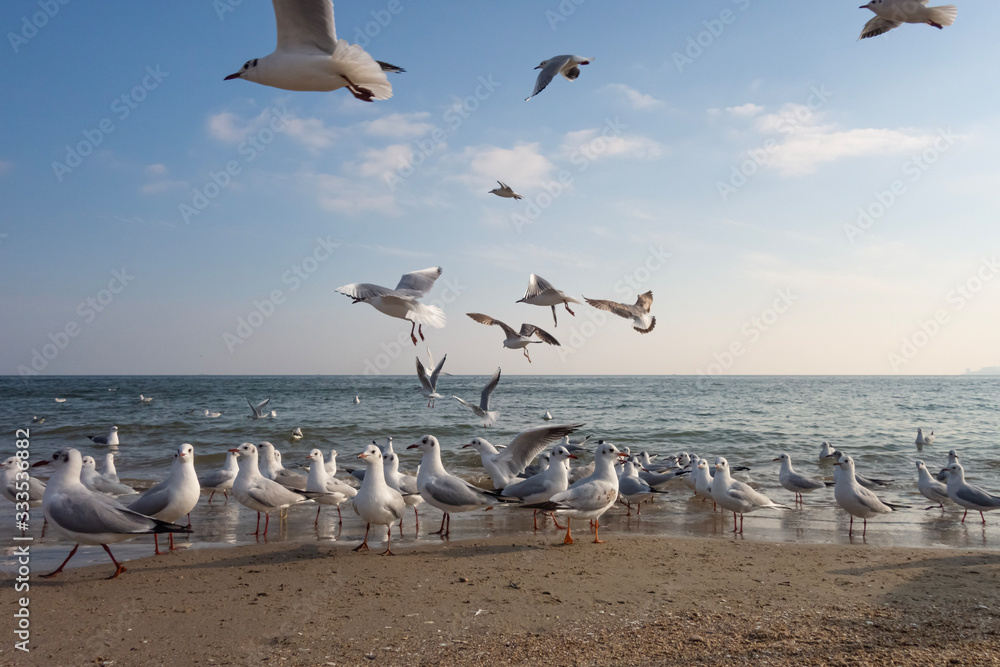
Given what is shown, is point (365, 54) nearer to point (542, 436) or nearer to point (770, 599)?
point (770, 599)

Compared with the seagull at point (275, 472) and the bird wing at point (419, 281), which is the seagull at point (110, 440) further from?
the bird wing at point (419, 281)

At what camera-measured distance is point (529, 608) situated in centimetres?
468

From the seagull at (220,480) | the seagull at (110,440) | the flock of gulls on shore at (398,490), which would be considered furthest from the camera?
the seagull at (110,440)

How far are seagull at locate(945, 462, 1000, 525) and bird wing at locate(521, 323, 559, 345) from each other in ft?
20.4

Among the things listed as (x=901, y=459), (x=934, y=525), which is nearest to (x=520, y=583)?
(x=934, y=525)

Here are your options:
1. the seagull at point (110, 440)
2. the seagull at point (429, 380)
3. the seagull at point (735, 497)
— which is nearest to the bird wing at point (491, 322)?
the seagull at point (429, 380)

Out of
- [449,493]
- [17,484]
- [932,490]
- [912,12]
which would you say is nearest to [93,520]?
[449,493]

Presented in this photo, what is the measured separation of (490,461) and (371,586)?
4.03 metres

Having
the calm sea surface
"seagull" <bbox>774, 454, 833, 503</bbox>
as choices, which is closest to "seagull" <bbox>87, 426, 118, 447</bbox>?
the calm sea surface

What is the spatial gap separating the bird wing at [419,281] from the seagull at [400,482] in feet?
7.20

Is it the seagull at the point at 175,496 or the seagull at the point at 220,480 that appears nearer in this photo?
the seagull at the point at 175,496

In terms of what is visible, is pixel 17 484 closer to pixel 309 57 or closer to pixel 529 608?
pixel 529 608

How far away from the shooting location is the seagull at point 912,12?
6.06 m

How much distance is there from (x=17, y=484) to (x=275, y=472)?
126 inches
